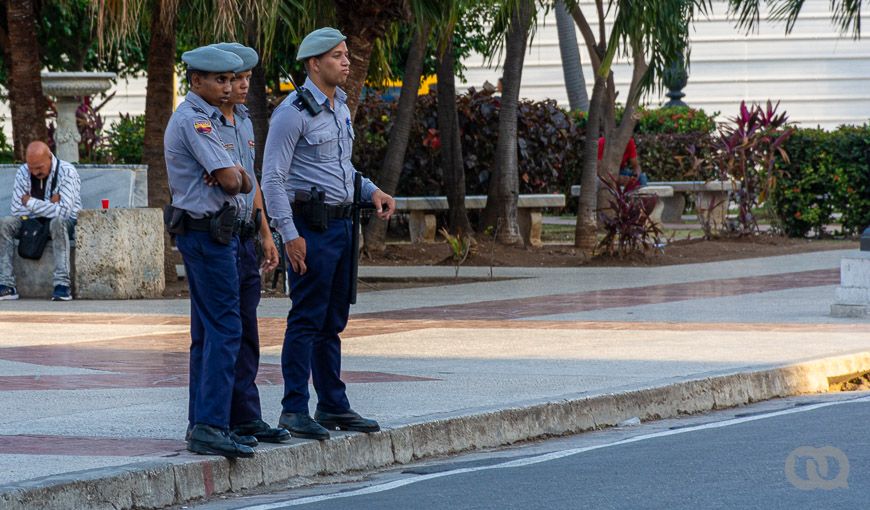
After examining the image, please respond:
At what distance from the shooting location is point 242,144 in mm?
7328

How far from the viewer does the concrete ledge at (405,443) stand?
6.57 m

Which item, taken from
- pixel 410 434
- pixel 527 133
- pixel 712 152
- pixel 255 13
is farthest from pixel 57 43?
pixel 410 434

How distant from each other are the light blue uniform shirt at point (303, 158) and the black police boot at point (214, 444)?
975 mm

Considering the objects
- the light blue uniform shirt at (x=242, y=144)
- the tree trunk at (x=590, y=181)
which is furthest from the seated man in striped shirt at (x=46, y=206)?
the light blue uniform shirt at (x=242, y=144)

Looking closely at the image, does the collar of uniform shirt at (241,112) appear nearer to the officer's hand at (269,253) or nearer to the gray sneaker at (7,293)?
the officer's hand at (269,253)

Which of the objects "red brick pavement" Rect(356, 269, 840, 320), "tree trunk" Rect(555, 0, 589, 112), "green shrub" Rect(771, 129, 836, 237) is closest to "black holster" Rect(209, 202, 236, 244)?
"red brick pavement" Rect(356, 269, 840, 320)

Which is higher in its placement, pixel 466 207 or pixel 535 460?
pixel 466 207

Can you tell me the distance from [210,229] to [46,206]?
898 centimetres

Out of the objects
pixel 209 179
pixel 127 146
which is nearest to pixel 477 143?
pixel 127 146

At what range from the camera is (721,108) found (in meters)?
39.2

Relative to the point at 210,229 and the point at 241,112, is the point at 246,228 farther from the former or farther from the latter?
the point at 241,112

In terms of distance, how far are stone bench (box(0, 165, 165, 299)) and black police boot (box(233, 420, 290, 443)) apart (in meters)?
8.32

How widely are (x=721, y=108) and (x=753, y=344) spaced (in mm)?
28446

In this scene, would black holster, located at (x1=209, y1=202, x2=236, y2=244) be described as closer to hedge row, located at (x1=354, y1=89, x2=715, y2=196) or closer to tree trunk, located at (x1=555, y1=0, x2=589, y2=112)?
hedge row, located at (x1=354, y1=89, x2=715, y2=196)
